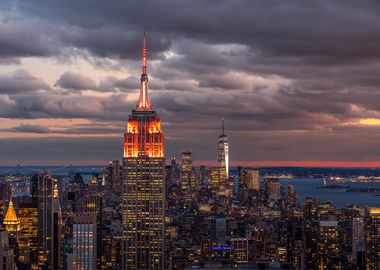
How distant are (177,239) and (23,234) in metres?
19.9

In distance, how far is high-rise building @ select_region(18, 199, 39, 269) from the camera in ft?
305

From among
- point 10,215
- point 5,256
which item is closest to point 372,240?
point 5,256

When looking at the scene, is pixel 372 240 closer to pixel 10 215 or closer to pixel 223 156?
pixel 10 215

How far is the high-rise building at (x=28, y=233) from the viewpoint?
93.0m

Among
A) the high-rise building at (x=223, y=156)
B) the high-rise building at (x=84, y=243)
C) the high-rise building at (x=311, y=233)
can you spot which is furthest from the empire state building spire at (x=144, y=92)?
the high-rise building at (x=223, y=156)

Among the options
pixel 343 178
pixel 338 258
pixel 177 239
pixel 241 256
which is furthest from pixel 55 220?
pixel 343 178

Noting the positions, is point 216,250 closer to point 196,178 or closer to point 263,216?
point 263,216

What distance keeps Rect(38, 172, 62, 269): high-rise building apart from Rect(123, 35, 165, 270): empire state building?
1295 centimetres

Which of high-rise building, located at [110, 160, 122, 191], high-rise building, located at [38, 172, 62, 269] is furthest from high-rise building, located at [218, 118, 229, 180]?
high-rise building, located at [38, 172, 62, 269]

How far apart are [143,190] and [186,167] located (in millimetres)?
71078

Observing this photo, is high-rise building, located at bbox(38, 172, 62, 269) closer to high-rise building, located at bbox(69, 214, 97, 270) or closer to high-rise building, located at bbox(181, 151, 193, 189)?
high-rise building, located at bbox(69, 214, 97, 270)

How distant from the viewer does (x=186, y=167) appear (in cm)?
16062

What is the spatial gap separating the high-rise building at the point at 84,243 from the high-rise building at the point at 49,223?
5786mm

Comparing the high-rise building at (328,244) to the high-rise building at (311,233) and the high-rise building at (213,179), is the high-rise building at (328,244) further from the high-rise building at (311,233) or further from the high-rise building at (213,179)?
the high-rise building at (213,179)
